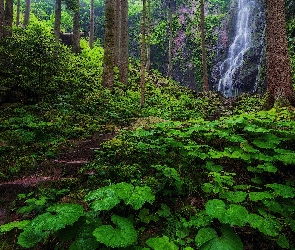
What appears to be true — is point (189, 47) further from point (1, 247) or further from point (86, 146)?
point (1, 247)

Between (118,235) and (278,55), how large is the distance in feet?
26.5

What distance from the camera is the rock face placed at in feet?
80.0

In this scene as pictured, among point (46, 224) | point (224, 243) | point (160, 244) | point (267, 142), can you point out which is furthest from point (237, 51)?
point (46, 224)

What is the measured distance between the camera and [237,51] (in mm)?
27625

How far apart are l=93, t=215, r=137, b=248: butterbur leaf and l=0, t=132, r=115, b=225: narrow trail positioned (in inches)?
76.4

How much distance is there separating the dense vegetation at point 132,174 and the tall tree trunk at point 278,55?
61 cm

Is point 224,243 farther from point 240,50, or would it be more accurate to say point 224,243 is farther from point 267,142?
point 240,50

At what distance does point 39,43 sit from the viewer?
10.2 metres

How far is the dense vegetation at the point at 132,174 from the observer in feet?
8.07

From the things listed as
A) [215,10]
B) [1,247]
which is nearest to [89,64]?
[1,247]

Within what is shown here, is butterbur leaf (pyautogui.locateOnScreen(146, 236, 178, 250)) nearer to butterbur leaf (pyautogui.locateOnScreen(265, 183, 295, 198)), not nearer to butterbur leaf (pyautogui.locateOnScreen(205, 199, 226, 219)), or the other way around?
butterbur leaf (pyautogui.locateOnScreen(205, 199, 226, 219))

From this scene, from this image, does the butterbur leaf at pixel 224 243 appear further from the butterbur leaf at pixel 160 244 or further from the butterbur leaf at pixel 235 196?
the butterbur leaf at pixel 235 196

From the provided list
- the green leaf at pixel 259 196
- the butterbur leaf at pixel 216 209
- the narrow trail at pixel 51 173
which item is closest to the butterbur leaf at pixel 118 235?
the butterbur leaf at pixel 216 209

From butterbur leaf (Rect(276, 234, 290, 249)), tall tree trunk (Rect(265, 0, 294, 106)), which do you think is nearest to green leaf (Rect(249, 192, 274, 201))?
butterbur leaf (Rect(276, 234, 290, 249))
